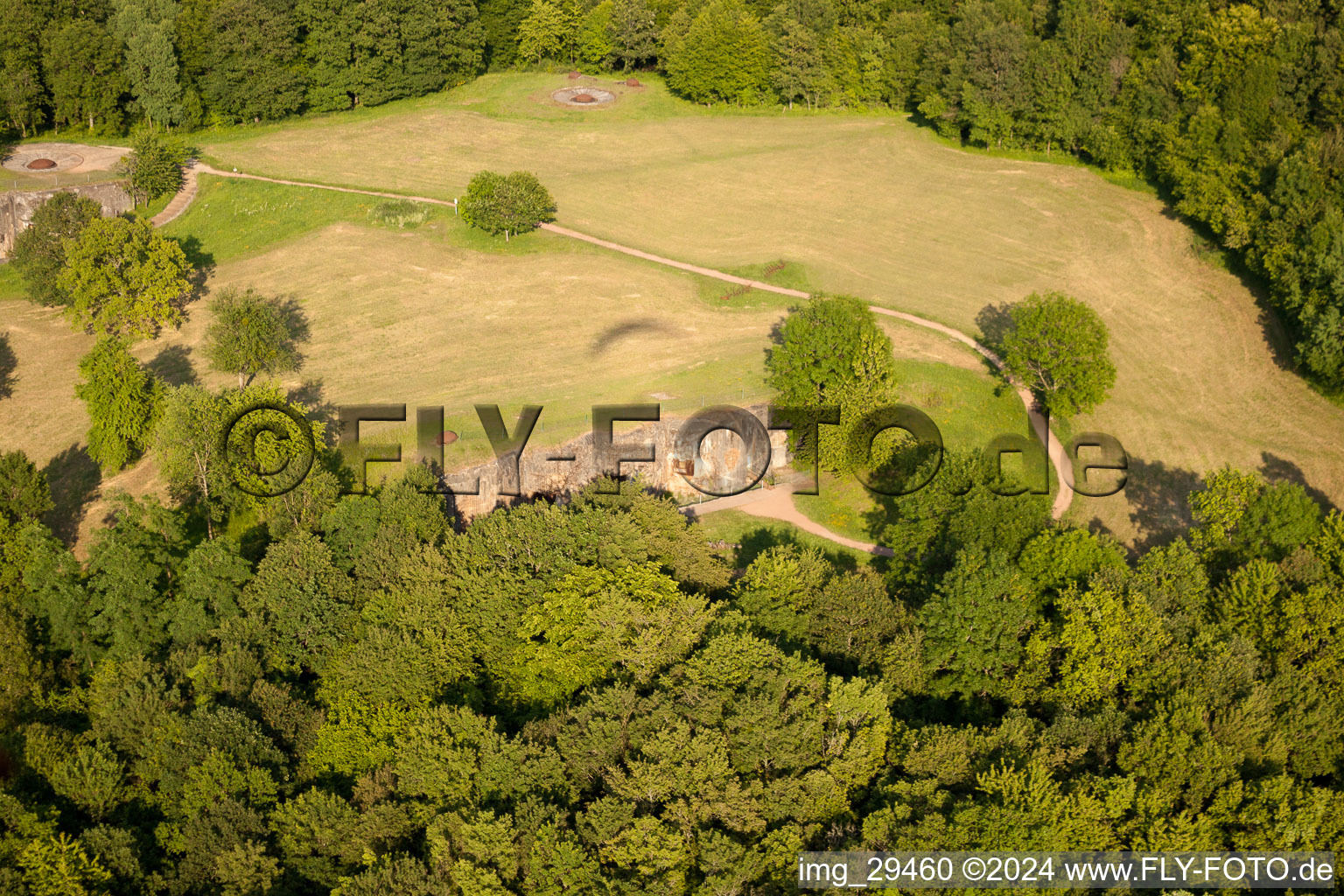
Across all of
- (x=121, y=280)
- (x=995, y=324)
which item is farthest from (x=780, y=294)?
(x=121, y=280)

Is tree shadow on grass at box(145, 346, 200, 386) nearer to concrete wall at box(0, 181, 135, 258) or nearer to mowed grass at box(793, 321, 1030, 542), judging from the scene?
concrete wall at box(0, 181, 135, 258)

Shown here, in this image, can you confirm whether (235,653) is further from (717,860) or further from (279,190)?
(279,190)

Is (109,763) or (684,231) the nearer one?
(109,763)

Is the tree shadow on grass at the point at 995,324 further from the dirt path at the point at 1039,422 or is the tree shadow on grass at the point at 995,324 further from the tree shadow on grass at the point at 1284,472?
the tree shadow on grass at the point at 1284,472

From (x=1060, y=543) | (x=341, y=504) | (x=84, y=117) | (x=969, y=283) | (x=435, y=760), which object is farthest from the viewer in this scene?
(x=84, y=117)

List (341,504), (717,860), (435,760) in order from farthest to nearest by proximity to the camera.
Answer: (341,504) → (435,760) → (717,860)

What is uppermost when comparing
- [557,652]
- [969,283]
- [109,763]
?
[969,283]

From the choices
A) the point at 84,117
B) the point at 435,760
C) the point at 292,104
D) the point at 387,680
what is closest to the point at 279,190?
the point at 292,104
